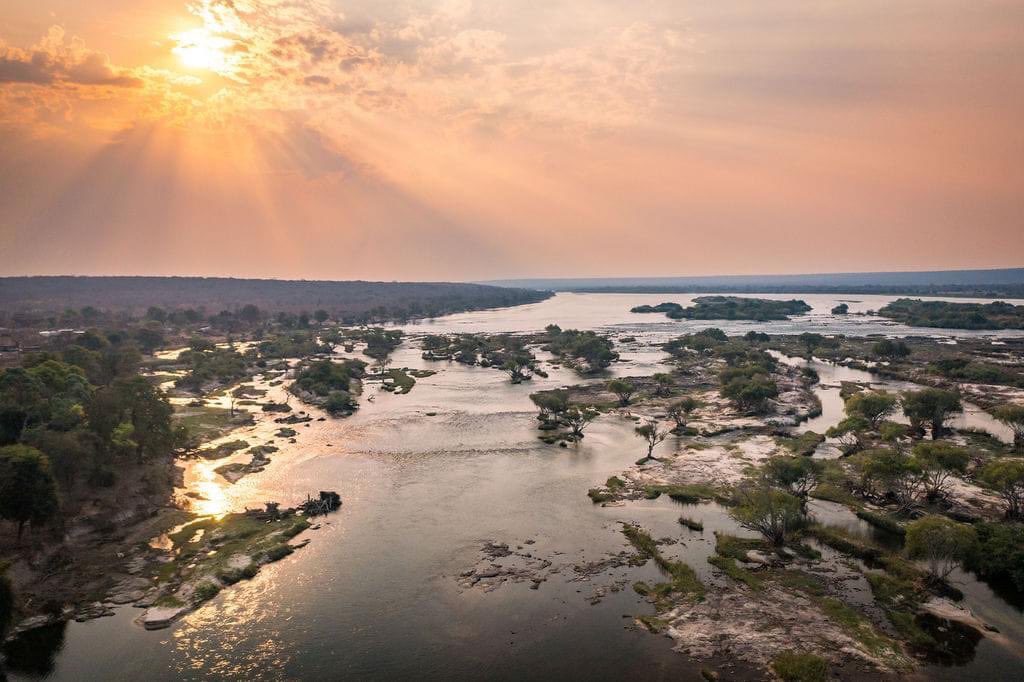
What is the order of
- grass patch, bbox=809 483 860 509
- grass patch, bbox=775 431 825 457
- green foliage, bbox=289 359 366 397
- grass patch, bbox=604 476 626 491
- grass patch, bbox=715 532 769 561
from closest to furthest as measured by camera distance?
grass patch, bbox=715 532 769 561 → grass patch, bbox=809 483 860 509 → grass patch, bbox=604 476 626 491 → grass patch, bbox=775 431 825 457 → green foliage, bbox=289 359 366 397

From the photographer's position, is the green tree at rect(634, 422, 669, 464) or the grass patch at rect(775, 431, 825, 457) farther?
the green tree at rect(634, 422, 669, 464)

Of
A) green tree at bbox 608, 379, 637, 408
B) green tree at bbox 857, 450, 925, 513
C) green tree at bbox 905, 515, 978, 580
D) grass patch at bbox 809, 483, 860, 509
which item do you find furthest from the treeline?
green tree at bbox 857, 450, 925, 513

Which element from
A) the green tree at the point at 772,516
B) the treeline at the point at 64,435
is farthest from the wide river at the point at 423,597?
the treeline at the point at 64,435

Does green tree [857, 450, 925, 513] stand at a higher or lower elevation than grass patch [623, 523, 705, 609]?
higher

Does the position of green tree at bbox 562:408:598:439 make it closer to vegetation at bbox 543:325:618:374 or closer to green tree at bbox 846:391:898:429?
green tree at bbox 846:391:898:429

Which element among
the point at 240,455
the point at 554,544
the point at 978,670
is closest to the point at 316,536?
the point at 554,544

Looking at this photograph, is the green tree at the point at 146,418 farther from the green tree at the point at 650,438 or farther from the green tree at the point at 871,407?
the green tree at the point at 871,407
